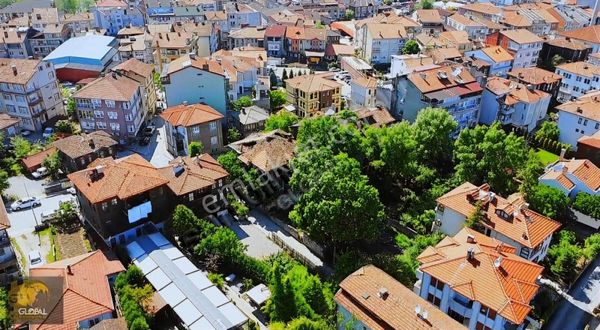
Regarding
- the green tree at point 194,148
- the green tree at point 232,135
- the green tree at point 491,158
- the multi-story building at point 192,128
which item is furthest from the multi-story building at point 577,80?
the green tree at point 194,148

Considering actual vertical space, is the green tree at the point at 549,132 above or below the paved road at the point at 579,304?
above

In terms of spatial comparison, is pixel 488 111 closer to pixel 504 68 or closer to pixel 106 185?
pixel 504 68

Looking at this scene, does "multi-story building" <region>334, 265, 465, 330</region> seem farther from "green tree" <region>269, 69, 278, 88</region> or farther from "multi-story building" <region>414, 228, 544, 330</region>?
"green tree" <region>269, 69, 278, 88</region>

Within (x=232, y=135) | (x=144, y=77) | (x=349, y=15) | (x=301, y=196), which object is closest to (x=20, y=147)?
(x=144, y=77)

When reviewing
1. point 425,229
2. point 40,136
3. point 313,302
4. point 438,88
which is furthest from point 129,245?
point 438,88

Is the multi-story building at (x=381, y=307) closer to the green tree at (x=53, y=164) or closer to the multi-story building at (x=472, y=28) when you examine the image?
the green tree at (x=53, y=164)

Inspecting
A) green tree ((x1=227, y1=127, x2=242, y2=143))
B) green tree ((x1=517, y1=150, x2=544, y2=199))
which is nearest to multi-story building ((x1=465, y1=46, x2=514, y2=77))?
green tree ((x1=517, y1=150, x2=544, y2=199))

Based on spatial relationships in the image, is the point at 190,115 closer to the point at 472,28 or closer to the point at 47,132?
the point at 47,132
